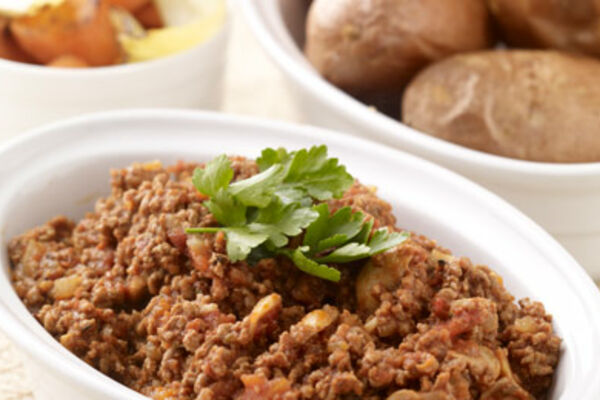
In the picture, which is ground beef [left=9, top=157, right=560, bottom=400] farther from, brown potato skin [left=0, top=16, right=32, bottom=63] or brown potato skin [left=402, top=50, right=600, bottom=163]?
brown potato skin [left=0, top=16, right=32, bottom=63]

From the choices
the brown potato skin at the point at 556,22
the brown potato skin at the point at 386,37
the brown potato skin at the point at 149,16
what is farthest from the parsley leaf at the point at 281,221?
the brown potato skin at the point at 149,16

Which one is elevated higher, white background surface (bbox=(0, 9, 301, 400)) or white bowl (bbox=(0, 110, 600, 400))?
white bowl (bbox=(0, 110, 600, 400))

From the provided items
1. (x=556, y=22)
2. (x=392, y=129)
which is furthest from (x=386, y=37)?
(x=556, y=22)

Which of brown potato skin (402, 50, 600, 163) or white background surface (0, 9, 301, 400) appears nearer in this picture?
brown potato skin (402, 50, 600, 163)

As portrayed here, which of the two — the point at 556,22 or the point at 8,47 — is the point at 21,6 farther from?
the point at 556,22

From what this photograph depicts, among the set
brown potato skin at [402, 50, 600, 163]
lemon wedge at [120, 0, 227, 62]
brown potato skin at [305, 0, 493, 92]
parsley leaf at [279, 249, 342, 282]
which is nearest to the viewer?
parsley leaf at [279, 249, 342, 282]

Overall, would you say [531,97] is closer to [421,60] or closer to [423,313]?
[421,60]

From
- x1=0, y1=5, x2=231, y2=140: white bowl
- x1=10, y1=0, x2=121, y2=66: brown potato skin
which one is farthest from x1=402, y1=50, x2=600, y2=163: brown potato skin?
x1=10, y1=0, x2=121, y2=66: brown potato skin
